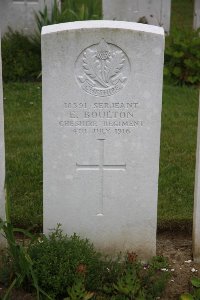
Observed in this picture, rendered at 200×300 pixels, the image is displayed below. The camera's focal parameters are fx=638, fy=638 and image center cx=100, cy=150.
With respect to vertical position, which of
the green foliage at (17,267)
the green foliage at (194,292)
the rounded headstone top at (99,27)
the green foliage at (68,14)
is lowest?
the green foliage at (194,292)

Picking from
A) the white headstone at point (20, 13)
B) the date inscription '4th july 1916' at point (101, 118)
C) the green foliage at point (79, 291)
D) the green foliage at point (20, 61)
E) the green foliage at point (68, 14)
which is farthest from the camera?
the white headstone at point (20, 13)

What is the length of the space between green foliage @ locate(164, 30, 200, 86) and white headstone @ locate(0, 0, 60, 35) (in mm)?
2255

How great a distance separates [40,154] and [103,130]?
2148mm

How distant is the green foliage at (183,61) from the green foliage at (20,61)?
1870mm

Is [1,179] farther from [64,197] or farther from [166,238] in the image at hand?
[166,238]

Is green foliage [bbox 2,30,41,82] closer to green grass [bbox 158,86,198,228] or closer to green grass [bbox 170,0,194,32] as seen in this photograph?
green grass [bbox 158,86,198,228]

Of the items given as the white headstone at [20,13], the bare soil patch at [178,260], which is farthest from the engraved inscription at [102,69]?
the white headstone at [20,13]

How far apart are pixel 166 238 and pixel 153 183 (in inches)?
31.8

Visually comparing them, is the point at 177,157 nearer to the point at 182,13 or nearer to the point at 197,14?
the point at 197,14

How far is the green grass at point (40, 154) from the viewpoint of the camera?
5184 millimetres

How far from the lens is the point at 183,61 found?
8828mm

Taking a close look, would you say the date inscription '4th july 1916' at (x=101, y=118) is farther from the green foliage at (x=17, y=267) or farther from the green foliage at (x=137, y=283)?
the green foliage at (x=137, y=283)

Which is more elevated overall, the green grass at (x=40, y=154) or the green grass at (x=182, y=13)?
the green grass at (x=182, y=13)

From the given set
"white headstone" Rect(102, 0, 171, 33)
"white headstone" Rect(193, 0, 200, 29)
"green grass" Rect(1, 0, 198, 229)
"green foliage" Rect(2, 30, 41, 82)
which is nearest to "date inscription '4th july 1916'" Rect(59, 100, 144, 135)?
"green grass" Rect(1, 0, 198, 229)
